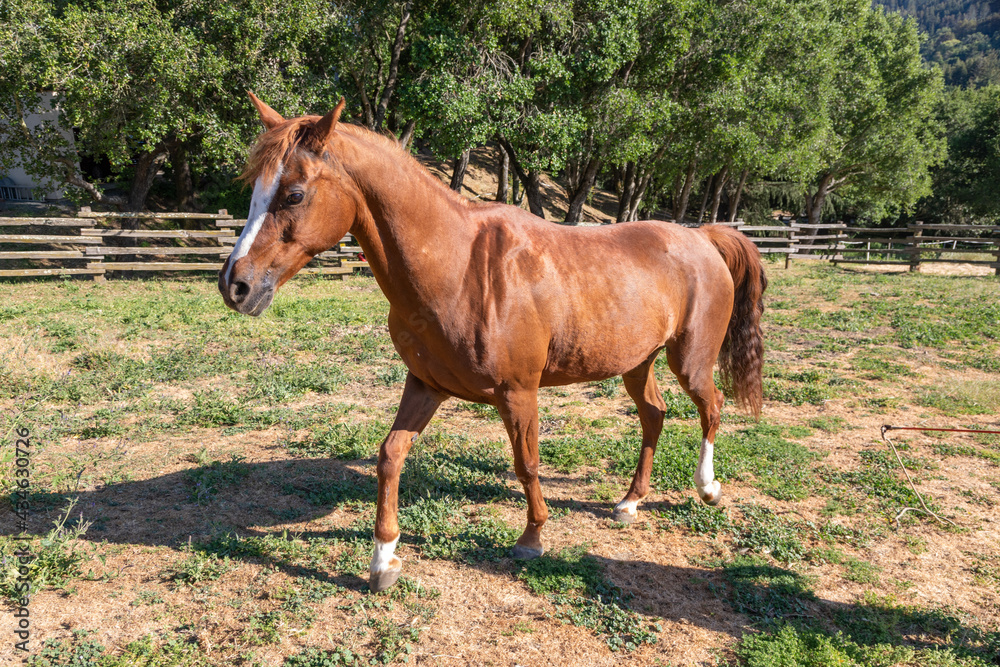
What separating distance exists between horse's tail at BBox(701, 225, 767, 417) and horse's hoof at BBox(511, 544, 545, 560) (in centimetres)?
244

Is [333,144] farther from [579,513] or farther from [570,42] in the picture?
[570,42]

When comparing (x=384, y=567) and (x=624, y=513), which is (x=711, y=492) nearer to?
(x=624, y=513)

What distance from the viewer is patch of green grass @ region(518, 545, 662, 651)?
3.14 m

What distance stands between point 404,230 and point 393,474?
1.44m

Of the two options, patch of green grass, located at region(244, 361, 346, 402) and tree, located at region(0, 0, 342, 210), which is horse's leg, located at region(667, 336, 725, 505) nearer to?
patch of green grass, located at region(244, 361, 346, 402)

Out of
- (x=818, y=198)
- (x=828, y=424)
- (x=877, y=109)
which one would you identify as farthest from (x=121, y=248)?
(x=818, y=198)

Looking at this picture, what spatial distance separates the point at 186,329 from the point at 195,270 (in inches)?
344

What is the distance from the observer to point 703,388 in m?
4.52

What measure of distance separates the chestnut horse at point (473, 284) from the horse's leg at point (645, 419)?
0.9 inches

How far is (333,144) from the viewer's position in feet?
9.63

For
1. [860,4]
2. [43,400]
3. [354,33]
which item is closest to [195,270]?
[354,33]

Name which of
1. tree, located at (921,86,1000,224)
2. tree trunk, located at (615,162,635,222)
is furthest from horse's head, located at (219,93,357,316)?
tree, located at (921,86,1000,224)

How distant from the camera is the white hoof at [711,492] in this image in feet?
14.5

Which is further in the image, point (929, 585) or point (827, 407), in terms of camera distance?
point (827, 407)
